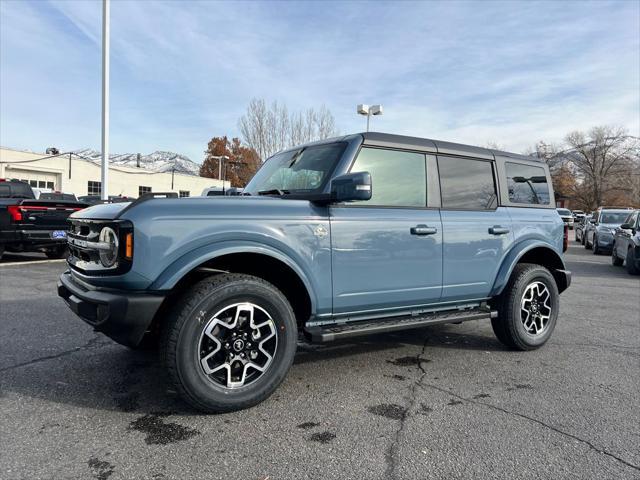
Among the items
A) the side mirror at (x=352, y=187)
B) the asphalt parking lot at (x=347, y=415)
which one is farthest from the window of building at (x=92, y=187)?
the side mirror at (x=352, y=187)

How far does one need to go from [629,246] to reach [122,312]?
39.8 ft

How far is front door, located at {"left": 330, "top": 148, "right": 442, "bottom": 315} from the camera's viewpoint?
352 cm

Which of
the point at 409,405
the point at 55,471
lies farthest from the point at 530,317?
the point at 55,471

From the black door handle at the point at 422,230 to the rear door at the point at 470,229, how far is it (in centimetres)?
17

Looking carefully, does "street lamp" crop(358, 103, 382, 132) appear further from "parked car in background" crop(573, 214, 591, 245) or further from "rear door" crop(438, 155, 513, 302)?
"rear door" crop(438, 155, 513, 302)

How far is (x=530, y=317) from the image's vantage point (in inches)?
185

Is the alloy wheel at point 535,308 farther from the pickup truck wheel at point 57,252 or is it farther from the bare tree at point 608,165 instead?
the bare tree at point 608,165

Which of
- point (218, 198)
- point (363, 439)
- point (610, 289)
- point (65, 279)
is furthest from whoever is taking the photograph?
point (610, 289)

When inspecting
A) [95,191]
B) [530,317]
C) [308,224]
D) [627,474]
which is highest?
[95,191]

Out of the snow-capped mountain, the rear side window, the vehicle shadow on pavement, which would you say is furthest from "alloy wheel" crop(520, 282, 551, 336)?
the snow-capped mountain

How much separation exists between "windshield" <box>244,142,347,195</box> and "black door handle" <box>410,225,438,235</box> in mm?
832

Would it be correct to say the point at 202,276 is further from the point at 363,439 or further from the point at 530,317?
the point at 530,317

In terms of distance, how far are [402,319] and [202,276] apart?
1.65m

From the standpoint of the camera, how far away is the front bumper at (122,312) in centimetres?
280
